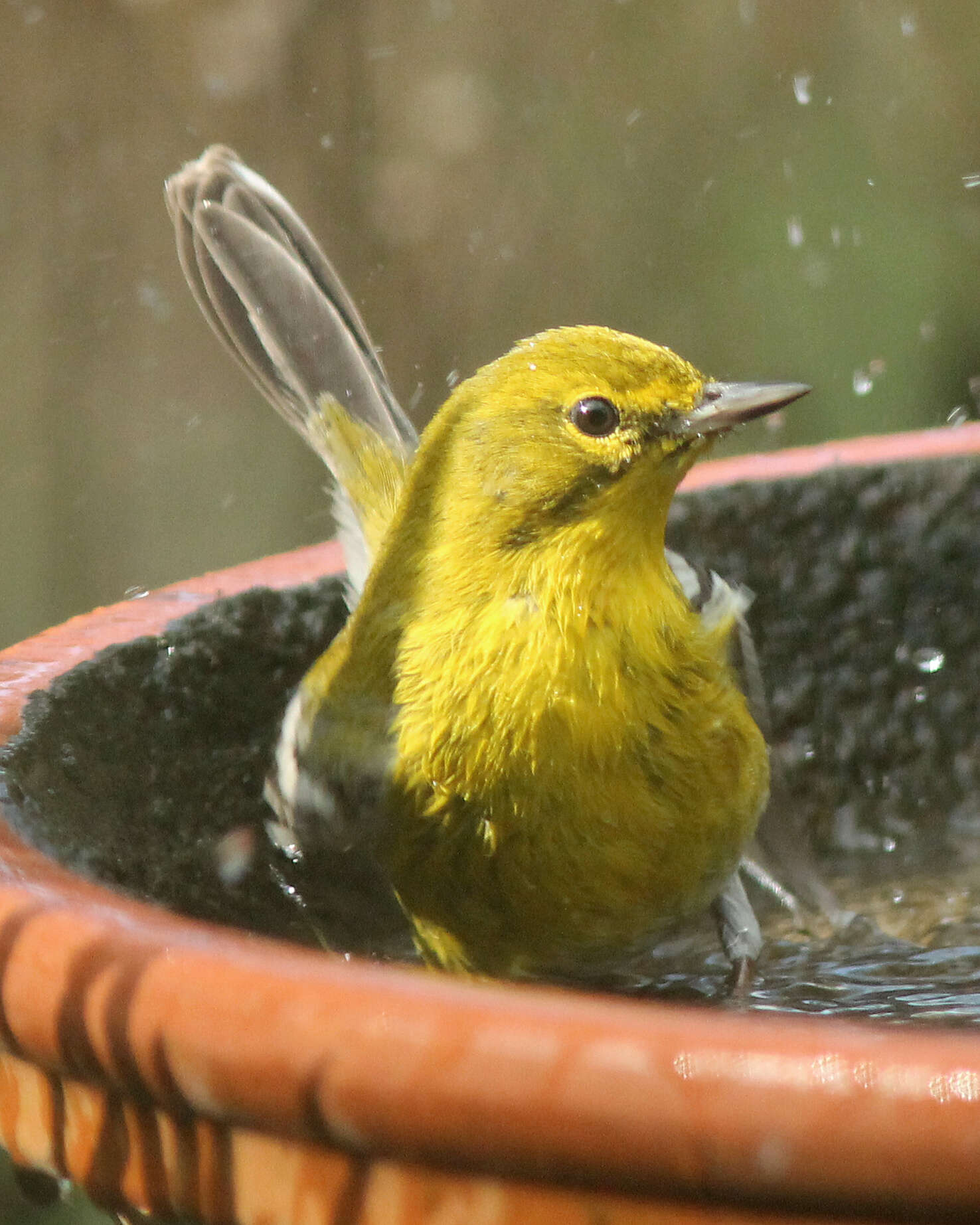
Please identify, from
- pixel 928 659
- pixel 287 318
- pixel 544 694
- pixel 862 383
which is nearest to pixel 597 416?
pixel 544 694

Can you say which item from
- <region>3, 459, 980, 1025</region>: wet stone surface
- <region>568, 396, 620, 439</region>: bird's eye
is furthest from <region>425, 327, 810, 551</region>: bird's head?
<region>3, 459, 980, 1025</region>: wet stone surface

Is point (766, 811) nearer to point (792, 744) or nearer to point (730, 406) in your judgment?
point (792, 744)

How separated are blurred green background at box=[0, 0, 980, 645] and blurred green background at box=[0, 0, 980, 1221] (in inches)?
0.4

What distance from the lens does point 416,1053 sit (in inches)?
44.3

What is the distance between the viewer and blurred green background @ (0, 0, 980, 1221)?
5.87 metres

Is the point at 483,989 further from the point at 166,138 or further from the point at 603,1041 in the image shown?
the point at 166,138

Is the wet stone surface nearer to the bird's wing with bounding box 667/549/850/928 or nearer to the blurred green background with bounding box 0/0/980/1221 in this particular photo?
the bird's wing with bounding box 667/549/850/928

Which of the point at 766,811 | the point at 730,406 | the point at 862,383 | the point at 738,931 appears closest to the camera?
the point at 730,406

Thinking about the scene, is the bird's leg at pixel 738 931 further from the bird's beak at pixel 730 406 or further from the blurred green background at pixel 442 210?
the blurred green background at pixel 442 210

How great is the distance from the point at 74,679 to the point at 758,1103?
1255 millimetres

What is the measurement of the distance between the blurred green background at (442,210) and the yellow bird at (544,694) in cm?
347

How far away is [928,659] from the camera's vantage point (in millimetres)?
2906

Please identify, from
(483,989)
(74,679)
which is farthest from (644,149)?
(483,989)

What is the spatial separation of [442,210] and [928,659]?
3.84m
